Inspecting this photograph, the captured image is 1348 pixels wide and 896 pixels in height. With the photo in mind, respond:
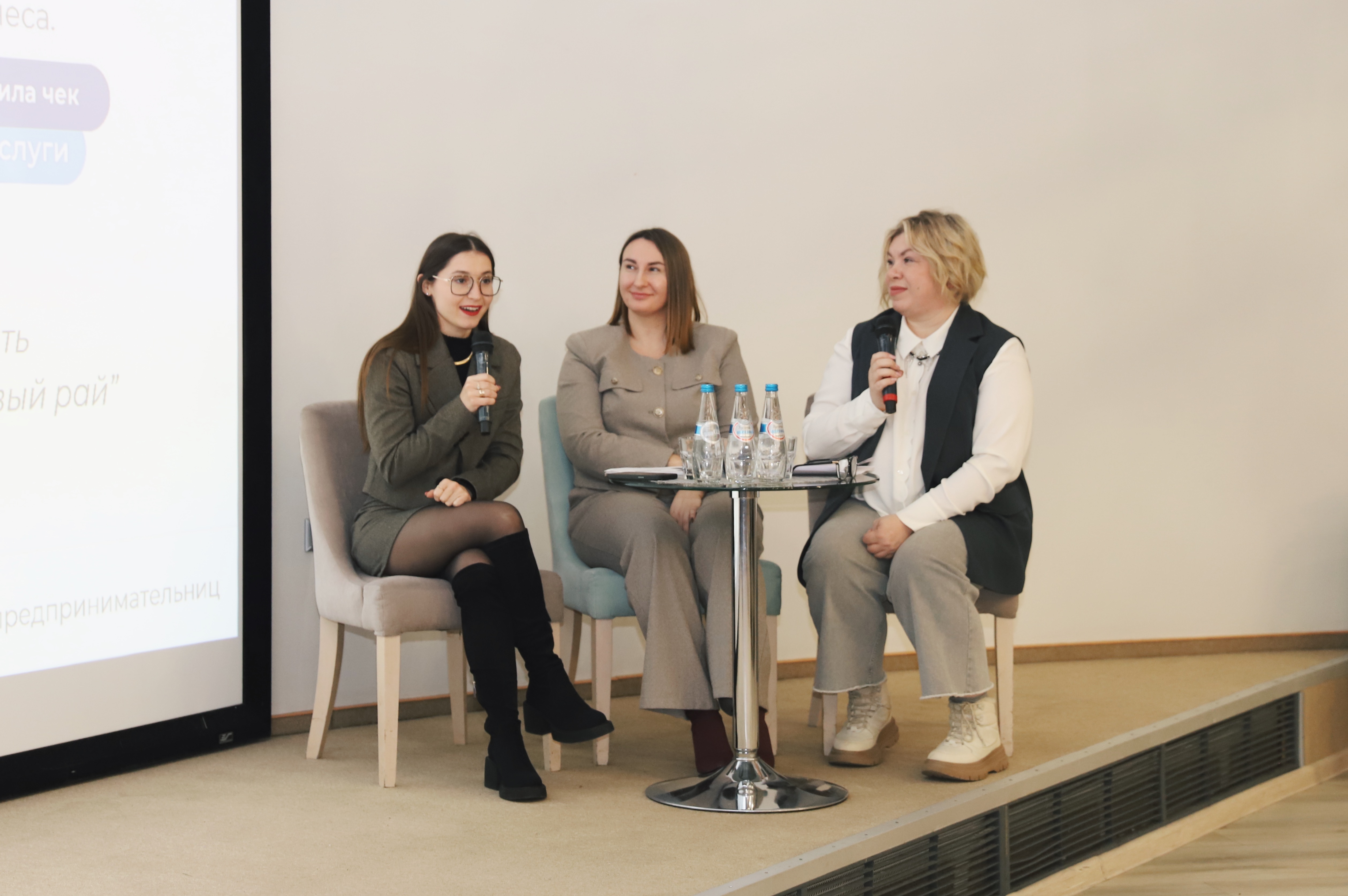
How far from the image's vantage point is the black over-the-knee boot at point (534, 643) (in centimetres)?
262

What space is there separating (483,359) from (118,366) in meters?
0.88

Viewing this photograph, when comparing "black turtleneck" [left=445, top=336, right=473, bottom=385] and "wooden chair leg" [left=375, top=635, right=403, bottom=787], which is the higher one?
"black turtleneck" [left=445, top=336, right=473, bottom=385]

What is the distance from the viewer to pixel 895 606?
8.75 feet

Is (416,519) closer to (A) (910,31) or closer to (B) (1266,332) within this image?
(A) (910,31)

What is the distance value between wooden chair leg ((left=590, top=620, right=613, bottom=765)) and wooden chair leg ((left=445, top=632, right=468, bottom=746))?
1.34 ft

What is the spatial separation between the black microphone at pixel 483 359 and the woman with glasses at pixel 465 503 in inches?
0.9

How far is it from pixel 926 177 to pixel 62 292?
2.80 meters

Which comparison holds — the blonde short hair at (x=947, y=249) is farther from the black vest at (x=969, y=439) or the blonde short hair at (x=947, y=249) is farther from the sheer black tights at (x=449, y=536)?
the sheer black tights at (x=449, y=536)

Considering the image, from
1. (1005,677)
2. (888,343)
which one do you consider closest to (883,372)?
(888,343)

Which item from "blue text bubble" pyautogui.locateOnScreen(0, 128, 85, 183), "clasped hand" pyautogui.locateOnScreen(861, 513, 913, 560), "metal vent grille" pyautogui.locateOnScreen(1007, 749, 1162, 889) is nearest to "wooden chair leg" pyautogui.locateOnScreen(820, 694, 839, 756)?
"clasped hand" pyautogui.locateOnScreen(861, 513, 913, 560)

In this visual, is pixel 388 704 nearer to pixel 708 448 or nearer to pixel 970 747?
pixel 708 448

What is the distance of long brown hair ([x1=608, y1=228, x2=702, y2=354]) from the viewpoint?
3.07 meters

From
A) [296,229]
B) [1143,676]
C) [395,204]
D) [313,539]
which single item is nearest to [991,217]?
[1143,676]

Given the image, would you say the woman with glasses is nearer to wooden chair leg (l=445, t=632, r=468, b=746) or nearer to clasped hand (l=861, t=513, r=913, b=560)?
wooden chair leg (l=445, t=632, r=468, b=746)
